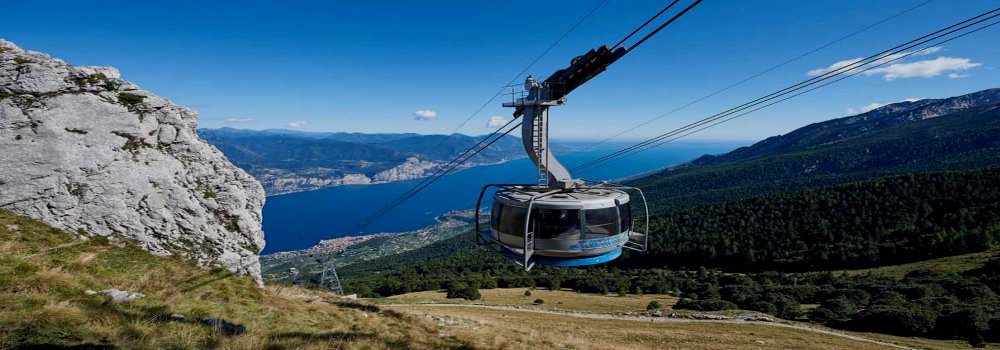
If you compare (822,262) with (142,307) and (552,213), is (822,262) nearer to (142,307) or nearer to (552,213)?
(552,213)

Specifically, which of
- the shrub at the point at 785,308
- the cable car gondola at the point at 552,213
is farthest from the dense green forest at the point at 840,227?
the cable car gondola at the point at 552,213

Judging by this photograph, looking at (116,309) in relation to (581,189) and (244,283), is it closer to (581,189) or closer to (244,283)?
(244,283)

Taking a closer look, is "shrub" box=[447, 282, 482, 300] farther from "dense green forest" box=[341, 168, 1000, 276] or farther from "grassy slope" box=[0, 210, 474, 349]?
"dense green forest" box=[341, 168, 1000, 276]

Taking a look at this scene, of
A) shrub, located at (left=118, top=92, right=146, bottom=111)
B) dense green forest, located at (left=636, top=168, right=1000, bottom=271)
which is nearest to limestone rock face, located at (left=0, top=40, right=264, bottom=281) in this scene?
shrub, located at (left=118, top=92, right=146, bottom=111)

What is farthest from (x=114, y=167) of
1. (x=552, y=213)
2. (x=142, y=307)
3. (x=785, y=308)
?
(x=785, y=308)

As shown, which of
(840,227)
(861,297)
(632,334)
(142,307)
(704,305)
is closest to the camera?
(142,307)

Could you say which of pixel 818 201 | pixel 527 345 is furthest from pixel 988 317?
pixel 818 201

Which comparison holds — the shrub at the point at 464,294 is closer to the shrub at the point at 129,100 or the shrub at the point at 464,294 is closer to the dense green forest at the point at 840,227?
the shrub at the point at 129,100
